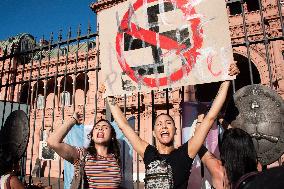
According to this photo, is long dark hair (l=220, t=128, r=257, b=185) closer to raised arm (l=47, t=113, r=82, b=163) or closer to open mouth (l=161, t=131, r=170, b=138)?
open mouth (l=161, t=131, r=170, b=138)

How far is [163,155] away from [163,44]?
4.00 feet

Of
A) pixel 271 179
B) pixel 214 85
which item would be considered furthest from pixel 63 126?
pixel 214 85

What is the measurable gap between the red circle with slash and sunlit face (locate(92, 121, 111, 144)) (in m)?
0.61

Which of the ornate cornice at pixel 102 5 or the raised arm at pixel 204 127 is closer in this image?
the raised arm at pixel 204 127

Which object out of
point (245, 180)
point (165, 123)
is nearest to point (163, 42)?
point (165, 123)

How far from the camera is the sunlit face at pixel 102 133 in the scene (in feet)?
9.77

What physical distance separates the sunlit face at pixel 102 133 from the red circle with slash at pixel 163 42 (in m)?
0.61

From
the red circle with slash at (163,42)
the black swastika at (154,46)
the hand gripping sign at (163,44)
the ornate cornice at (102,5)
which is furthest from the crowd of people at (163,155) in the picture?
the ornate cornice at (102,5)

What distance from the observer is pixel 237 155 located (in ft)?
6.70

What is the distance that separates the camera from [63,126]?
3125 millimetres

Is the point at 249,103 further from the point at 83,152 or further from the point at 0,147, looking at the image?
the point at 0,147

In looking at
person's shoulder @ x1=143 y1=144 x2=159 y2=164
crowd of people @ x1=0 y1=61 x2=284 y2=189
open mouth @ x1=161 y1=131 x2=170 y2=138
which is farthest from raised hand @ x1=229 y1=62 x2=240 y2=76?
person's shoulder @ x1=143 y1=144 x2=159 y2=164

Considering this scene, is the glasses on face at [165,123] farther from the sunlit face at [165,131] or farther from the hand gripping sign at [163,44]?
the hand gripping sign at [163,44]

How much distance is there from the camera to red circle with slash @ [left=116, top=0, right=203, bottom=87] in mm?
2844
